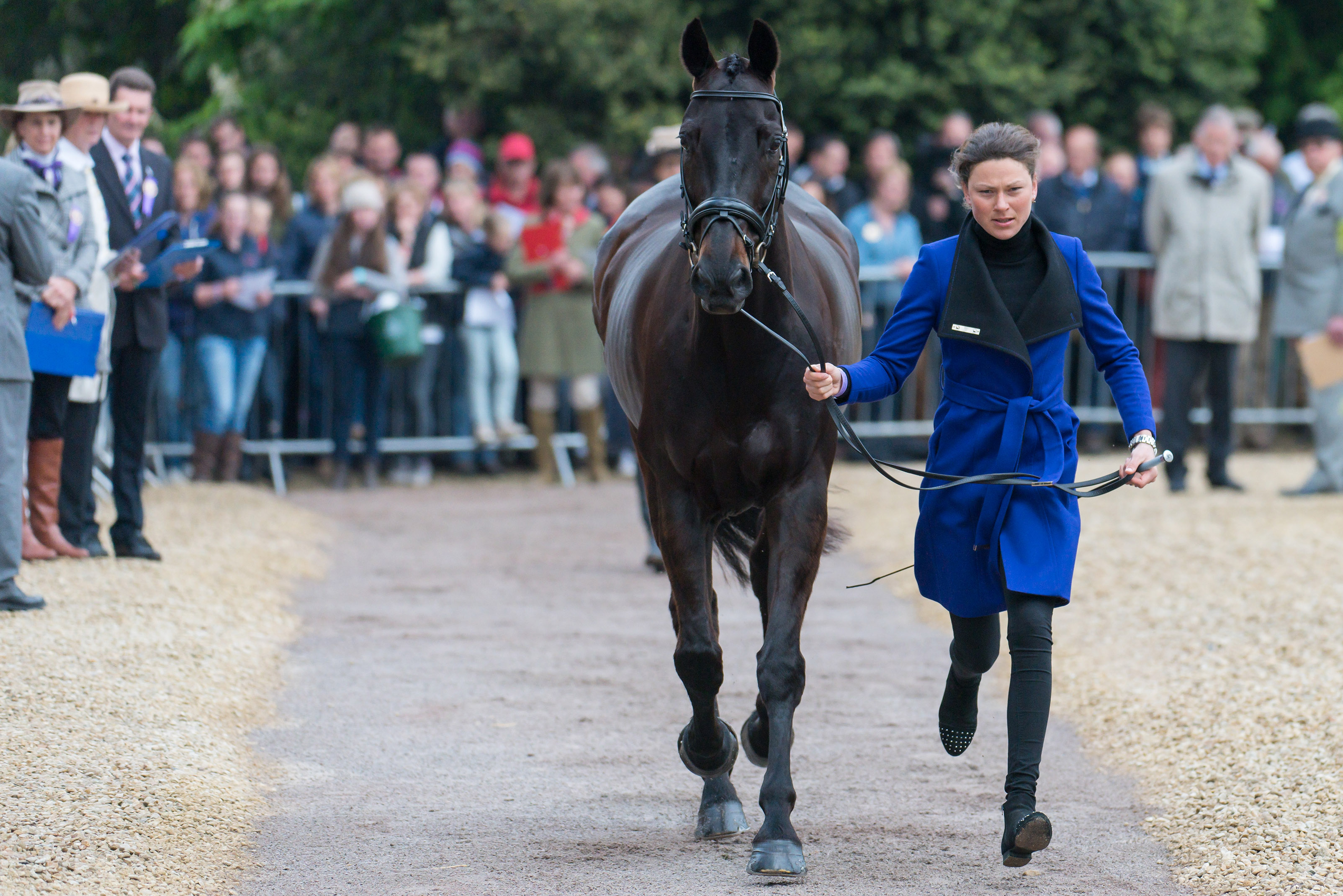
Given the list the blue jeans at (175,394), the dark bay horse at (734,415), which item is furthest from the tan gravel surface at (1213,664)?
the blue jeans at (175,394)

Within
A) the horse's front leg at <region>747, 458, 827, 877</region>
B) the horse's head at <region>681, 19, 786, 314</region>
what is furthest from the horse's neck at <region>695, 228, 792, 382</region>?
the horse's front leg at <region>747, 458, 827, 877</region>

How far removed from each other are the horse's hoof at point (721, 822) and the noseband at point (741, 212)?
5.14ft

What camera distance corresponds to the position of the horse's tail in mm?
5801

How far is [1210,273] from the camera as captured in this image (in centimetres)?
1209

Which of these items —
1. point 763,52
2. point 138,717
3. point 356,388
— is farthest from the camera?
point 356,388

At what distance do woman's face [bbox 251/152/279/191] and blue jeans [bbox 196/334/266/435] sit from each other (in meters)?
1.18

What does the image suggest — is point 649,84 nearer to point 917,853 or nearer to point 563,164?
point 563,164

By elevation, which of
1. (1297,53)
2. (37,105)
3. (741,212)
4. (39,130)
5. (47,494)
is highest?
(1297,53)

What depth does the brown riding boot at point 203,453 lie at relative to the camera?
12.0 meters

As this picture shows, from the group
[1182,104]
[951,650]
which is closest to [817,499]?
[951,650]

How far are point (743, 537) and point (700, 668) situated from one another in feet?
3.14

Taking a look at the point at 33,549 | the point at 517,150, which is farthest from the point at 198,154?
the point at 33,549

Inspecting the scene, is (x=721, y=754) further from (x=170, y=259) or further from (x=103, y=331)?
(x=170, y=259)

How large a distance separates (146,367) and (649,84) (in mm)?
6927
